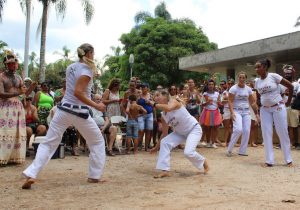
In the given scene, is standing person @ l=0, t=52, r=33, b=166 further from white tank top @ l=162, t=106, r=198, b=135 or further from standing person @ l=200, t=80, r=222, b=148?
standing person @ l=200, t=80, r=222, b=148

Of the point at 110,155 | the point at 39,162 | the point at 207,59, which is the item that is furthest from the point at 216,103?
the point at 207,59

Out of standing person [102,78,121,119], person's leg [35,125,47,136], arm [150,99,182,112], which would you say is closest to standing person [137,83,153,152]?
standing person [102,78,121,119]

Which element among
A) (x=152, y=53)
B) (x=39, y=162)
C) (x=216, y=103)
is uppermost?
(x=152, y=53)

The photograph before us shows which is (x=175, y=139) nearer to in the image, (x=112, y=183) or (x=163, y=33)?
(x=112, y=183)

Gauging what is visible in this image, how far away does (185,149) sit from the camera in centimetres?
657

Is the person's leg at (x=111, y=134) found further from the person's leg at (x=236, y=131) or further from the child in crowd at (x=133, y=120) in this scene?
the person's leg at (x=236, y=131)

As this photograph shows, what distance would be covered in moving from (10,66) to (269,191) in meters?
5.01

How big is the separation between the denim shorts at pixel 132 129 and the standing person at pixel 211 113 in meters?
2.20

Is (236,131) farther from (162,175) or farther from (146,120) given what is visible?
(162,175)

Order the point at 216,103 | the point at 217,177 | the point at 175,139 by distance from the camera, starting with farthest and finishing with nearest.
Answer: the point at 216,103, the point at 175,139, the point at 217,177

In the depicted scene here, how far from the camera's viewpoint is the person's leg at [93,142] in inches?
223

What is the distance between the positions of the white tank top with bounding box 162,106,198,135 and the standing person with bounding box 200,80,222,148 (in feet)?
14.2

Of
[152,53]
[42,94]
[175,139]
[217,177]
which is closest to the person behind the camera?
[217,177]

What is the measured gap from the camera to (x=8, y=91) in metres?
7.55
